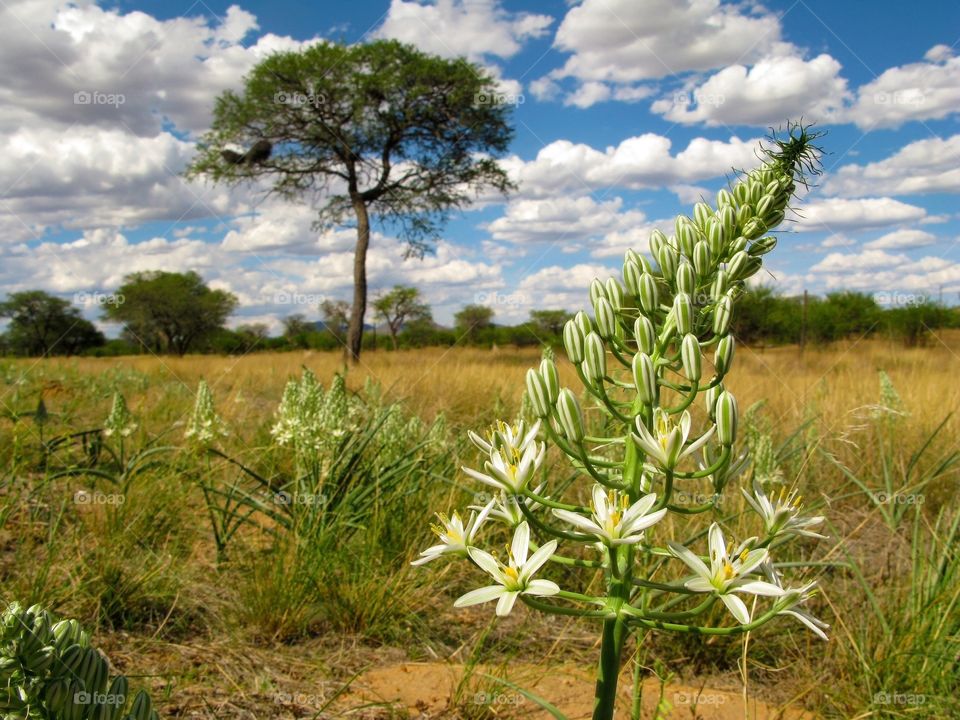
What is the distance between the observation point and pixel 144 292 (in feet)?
168

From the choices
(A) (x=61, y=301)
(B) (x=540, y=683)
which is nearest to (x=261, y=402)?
(B) (x=540, y=683)

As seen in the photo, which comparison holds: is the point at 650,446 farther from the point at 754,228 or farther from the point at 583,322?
the point at 754,228

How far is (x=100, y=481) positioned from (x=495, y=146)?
73.7 feet

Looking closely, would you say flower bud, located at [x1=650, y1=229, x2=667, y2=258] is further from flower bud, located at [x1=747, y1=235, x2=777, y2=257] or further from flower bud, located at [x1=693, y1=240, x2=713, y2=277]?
flower bud, located at [x1=747, y1=235, x2=777, y2=257]

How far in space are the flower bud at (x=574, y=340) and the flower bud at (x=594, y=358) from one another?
4 cm

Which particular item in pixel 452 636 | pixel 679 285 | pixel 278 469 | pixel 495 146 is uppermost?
pixel 495 146

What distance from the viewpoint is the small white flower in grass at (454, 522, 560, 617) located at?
134 cm

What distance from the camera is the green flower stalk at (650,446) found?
1.36 metres

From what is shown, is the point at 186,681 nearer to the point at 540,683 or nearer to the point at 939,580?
the point at 540,683

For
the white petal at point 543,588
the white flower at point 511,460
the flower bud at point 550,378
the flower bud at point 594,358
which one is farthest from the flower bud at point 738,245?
the white petal at point 543,588

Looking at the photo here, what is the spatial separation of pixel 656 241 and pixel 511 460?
2.22 ft

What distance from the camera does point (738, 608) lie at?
1.31 meters

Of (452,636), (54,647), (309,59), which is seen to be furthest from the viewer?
(309,59)

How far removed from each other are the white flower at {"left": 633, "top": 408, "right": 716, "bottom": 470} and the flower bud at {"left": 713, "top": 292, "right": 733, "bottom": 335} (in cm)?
21
